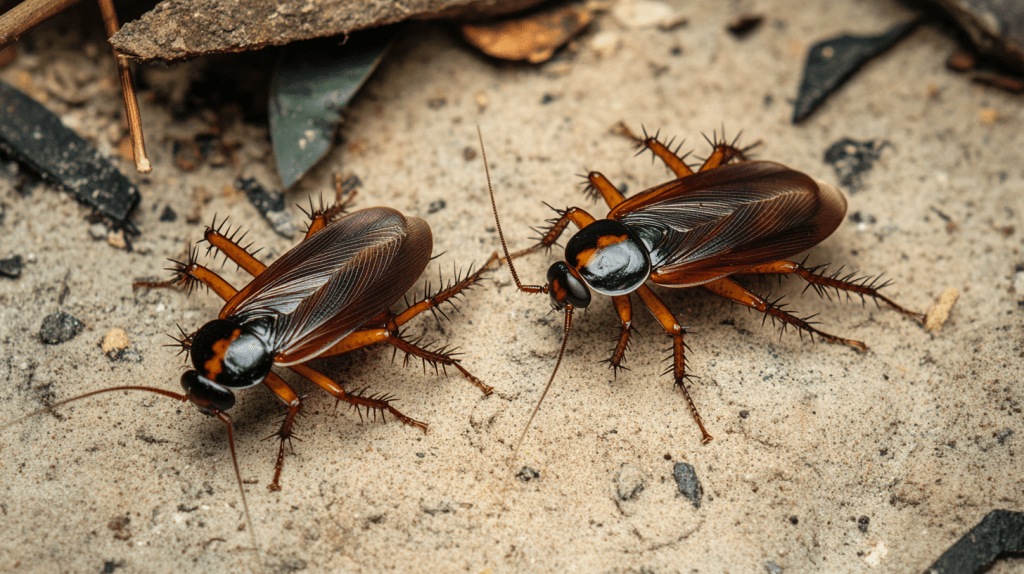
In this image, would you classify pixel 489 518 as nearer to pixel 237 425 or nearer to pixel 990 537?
pixel 237 425

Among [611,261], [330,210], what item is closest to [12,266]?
[330,210]

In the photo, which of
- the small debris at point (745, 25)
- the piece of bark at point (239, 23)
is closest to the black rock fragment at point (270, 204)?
the piece of bark at point (239, 23)

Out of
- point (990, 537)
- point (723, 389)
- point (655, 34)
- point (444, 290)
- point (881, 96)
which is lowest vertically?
point (990, 537)

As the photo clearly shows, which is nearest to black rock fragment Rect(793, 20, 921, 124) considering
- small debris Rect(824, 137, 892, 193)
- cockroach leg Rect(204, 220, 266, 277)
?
small debris Rect(824, 137, 892, 193)

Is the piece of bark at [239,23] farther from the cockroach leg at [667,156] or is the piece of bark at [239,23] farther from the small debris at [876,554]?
the small debris at [876,554]

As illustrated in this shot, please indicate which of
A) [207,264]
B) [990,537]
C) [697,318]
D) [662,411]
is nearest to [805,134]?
[697,318]

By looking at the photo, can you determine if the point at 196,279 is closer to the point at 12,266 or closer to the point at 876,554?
the point at 12,266
